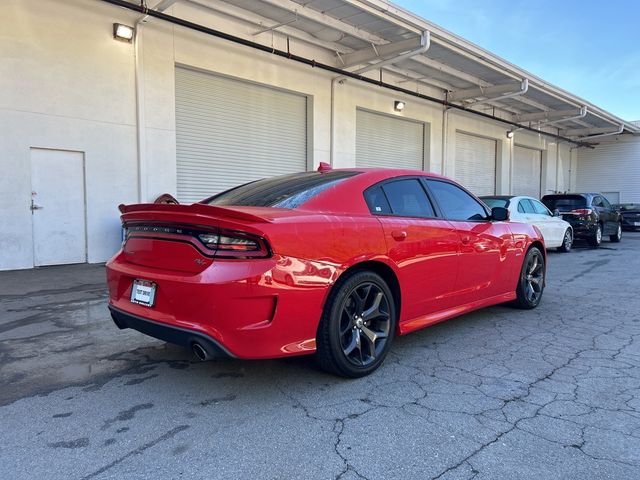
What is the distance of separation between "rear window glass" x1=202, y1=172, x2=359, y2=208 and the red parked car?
2 centimetres

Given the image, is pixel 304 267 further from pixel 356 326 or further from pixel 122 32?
pixel 122 32

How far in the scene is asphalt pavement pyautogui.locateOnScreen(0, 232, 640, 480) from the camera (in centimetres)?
233

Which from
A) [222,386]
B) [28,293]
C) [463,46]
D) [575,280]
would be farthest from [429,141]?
[222,386]

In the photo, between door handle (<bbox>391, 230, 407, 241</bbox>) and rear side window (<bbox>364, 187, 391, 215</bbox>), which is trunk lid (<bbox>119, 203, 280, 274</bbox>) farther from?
door handle (<bbox>391, 230, 407, 241</bbox>)

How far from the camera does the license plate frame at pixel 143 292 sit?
304 centimetres

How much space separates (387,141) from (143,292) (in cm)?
1276

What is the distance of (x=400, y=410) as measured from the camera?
292cm

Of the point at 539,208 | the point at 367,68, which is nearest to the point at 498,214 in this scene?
the point at 539,208

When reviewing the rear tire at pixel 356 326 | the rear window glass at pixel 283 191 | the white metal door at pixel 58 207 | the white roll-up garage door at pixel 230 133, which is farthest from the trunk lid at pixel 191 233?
the white roll-up garage door at pixel 230 133

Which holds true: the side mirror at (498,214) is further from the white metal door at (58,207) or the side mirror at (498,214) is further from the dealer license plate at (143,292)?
the white metal door at (58,207)

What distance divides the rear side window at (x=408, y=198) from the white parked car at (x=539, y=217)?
20.2 ft

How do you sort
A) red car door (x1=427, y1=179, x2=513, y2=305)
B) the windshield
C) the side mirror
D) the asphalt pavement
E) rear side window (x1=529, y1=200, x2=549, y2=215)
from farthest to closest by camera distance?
rear side window (x1=529, y1=200, x2=549, y2=215), the windshield, the side mirror, red car door (x1=427, y1=179, x2=513, y2=305), the asphalt pavement

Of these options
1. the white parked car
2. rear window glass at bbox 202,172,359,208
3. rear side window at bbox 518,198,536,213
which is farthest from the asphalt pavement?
rear side window at bbox 518,198,536,213

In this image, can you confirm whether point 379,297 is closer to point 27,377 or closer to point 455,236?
point 455,236
